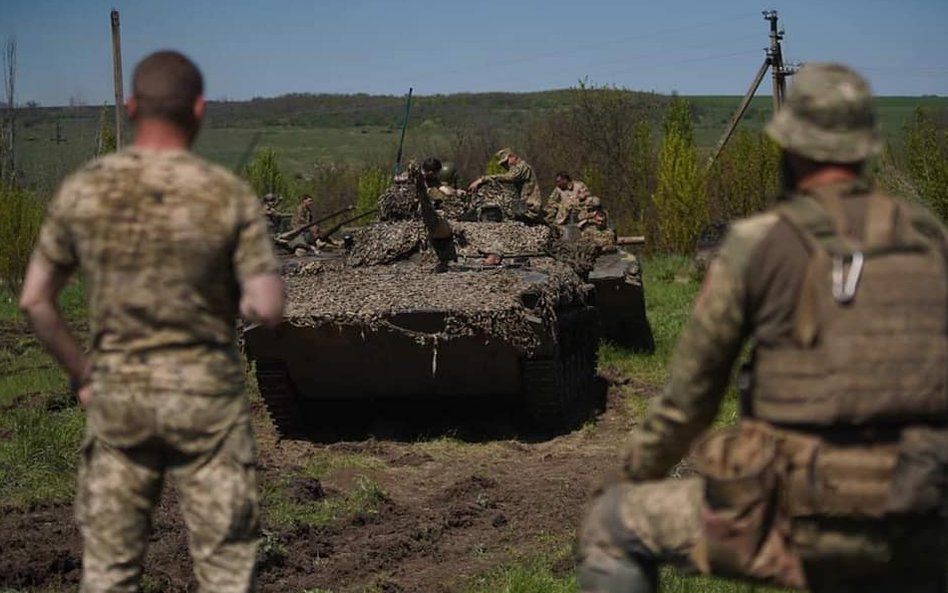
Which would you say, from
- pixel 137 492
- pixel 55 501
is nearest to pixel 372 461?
pixel 55 501

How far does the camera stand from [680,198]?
31.8 m

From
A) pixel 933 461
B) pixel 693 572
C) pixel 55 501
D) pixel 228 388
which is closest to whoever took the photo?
pixel 933 461

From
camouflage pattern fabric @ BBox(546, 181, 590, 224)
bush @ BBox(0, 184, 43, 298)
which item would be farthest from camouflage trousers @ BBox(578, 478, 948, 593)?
bush @ BBox(0, 184, 43, 298)

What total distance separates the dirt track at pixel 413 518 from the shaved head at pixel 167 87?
2839 millimetres

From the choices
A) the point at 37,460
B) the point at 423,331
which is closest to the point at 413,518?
the point at 423,331

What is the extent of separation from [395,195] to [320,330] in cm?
319

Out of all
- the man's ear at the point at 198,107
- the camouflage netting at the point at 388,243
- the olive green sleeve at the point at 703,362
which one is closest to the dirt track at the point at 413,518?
the camouflage netting at the point at 388,243

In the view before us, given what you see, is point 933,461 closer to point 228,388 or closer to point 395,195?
point 228,388

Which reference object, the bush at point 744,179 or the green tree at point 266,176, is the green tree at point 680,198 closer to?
the bush at point 744,179

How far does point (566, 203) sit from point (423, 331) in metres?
5.73

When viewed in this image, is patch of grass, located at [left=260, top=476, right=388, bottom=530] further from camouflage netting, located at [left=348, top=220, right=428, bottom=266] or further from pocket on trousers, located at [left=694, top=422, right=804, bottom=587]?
pocket on trousers, located at [left=694, top=422, right=804, bottom=587]

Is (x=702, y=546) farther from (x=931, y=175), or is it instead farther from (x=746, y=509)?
→ (x=931, y=175)

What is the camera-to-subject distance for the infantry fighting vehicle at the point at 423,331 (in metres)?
9.32

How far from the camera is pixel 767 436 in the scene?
10.2ft
